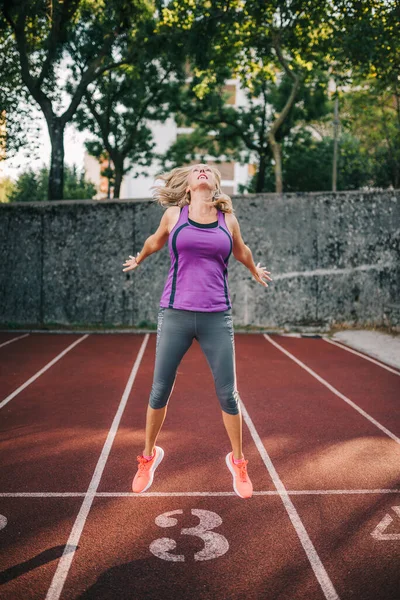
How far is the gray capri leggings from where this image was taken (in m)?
3.13

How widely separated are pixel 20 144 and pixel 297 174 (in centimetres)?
1635

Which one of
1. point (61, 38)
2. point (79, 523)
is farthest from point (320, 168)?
point (79, 523)

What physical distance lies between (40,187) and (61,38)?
17.7 metres

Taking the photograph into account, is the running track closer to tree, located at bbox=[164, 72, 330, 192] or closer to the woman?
the woman

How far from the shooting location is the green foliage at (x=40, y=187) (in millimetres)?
31453

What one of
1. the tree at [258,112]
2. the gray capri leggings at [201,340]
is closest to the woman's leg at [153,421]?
the gray capri leggings at [201,340]

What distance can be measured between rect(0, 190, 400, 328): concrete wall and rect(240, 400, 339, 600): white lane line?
25.8ft

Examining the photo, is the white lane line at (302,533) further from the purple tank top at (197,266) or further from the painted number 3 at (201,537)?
the purple tank top at (197,266)

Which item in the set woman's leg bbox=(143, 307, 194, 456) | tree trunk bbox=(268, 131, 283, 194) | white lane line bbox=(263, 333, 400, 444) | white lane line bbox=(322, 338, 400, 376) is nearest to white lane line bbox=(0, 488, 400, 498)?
woman's leg bbox=(143, 307, 194, 456)

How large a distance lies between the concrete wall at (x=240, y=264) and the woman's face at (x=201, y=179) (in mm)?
9080

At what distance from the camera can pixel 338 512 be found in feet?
11.5

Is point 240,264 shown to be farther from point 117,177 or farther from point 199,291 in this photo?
point 117,177

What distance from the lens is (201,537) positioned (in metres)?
3.13

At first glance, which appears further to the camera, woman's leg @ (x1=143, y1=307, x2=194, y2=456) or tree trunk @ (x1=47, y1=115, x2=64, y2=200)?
tree trunk @ (x1=47, y1=115, x2=64, y2=200)
